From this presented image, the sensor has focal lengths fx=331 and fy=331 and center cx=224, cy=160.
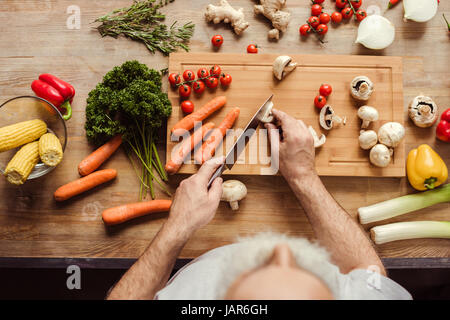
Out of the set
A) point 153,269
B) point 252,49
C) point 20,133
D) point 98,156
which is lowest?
point 153,269

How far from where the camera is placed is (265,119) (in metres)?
1.77

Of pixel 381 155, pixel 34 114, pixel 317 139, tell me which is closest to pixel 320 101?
pixel 317 139

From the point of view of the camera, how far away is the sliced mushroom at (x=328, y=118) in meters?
1.77

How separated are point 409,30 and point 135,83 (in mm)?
1587

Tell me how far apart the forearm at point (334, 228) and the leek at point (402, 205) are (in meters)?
0.18

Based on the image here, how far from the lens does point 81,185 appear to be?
1763mm

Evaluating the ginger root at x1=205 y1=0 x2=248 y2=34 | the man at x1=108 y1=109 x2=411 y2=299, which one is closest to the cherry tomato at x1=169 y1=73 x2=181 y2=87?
the ginger root at x1=205 y1=0 x2=248 y2=34

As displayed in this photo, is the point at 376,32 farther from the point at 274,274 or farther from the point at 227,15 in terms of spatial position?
the point at 274,274

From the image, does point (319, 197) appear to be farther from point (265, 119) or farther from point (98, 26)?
point (98, 26)

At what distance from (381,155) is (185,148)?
1.01m

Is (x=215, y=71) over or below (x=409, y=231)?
over

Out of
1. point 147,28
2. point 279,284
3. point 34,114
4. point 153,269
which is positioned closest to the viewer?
point 279,284

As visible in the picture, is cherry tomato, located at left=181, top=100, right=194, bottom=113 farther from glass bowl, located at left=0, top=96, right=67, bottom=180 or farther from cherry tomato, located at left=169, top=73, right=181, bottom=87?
glass bowl, located at left=0, top=96, right=67, bottom=180
